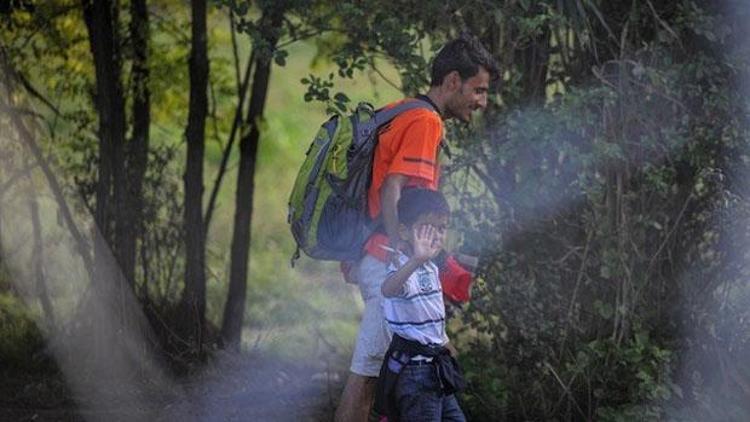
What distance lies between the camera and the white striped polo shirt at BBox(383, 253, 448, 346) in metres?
5.01

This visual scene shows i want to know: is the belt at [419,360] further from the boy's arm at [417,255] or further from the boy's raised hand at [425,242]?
the boy's raised hand at [425,242]

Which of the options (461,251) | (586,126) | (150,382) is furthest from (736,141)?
(150,382)

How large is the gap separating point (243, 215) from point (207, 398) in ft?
4.56

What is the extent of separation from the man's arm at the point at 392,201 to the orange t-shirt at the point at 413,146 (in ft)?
0.08

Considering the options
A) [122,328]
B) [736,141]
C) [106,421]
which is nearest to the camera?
[736,141]

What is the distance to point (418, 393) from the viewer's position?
197 inches

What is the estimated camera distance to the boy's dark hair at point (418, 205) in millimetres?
4941

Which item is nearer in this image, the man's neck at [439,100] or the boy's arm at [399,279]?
the boy's arm at [399,279]

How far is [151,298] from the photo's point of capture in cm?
734

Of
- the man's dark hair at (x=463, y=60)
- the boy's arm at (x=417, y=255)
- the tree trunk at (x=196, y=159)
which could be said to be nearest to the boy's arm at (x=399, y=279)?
the boy's arm at (x=417, y=255)

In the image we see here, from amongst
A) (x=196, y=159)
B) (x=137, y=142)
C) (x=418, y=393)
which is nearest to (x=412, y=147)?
(x=418, y=393)

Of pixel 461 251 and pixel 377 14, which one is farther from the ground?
pixel 377 14

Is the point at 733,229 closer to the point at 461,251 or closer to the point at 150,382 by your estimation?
the point at 461,251

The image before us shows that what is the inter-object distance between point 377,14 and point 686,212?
63.7 inches
